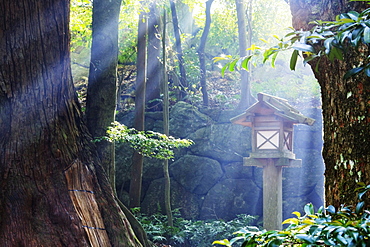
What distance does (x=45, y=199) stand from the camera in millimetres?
4285

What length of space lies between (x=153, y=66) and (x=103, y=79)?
7074 millimetres

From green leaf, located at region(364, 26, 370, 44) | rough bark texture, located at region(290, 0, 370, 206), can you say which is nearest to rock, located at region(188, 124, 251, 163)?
rough bark texture, located at region(290, 0, 370, 206)

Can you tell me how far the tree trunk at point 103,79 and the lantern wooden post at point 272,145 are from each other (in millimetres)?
2303

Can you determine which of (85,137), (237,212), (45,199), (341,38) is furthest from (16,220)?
(237,212)

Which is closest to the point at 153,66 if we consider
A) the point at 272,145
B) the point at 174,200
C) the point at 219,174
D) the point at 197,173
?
the point at 197,173

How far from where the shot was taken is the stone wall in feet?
37.1

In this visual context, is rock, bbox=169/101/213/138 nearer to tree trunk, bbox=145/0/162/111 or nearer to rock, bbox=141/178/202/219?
tree trunk, bbox=145/0/162/111

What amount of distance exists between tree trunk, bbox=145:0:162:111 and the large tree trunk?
24.8 feet

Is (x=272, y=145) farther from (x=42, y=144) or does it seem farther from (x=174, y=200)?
(x=174, y=200)

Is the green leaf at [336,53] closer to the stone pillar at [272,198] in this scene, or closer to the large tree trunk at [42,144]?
the large tree trunk at [42,144]

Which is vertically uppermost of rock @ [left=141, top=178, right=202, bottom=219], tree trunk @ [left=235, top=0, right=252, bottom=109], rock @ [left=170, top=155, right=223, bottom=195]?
tree trunk @ [left=235, top=0, right=252, bottom=109]

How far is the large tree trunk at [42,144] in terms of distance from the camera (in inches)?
166

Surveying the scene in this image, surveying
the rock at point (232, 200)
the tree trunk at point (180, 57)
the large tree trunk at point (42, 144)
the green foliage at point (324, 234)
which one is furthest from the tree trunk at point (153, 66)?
the green foliage at point (324, 234)

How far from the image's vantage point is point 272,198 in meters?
6.75
